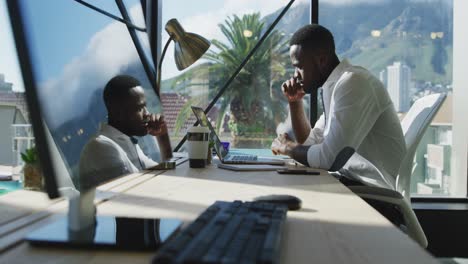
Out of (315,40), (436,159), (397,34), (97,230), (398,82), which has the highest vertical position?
(397,34)

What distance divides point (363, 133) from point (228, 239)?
4.89 feet

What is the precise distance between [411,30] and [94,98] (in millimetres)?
3075

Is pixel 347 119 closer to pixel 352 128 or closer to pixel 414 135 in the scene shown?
pixel 352 128

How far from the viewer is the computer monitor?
0.56 m

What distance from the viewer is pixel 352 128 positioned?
1830 millimetres

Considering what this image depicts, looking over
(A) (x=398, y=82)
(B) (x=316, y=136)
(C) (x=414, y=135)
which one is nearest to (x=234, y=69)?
(B) (x=316, y=136)

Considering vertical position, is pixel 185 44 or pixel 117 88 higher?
pixel 185 44

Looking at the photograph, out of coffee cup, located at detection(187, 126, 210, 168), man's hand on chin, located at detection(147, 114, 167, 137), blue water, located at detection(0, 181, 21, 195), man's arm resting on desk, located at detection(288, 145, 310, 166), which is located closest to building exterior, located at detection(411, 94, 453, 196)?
man's arm resting on desk, located at detection(288, 145, 310, 166)

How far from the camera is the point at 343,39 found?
332cm

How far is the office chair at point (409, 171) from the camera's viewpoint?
5.14ft

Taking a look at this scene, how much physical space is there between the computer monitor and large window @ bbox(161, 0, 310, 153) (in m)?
2.47

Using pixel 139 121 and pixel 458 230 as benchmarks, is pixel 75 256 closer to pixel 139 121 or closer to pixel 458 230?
pixel 139 121

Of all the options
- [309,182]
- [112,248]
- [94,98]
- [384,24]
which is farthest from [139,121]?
[384,24]

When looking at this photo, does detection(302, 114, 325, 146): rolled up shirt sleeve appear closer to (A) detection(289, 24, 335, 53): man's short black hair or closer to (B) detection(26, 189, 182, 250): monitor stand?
(A) detection(289, 24, 335, 53): man's short black hair
